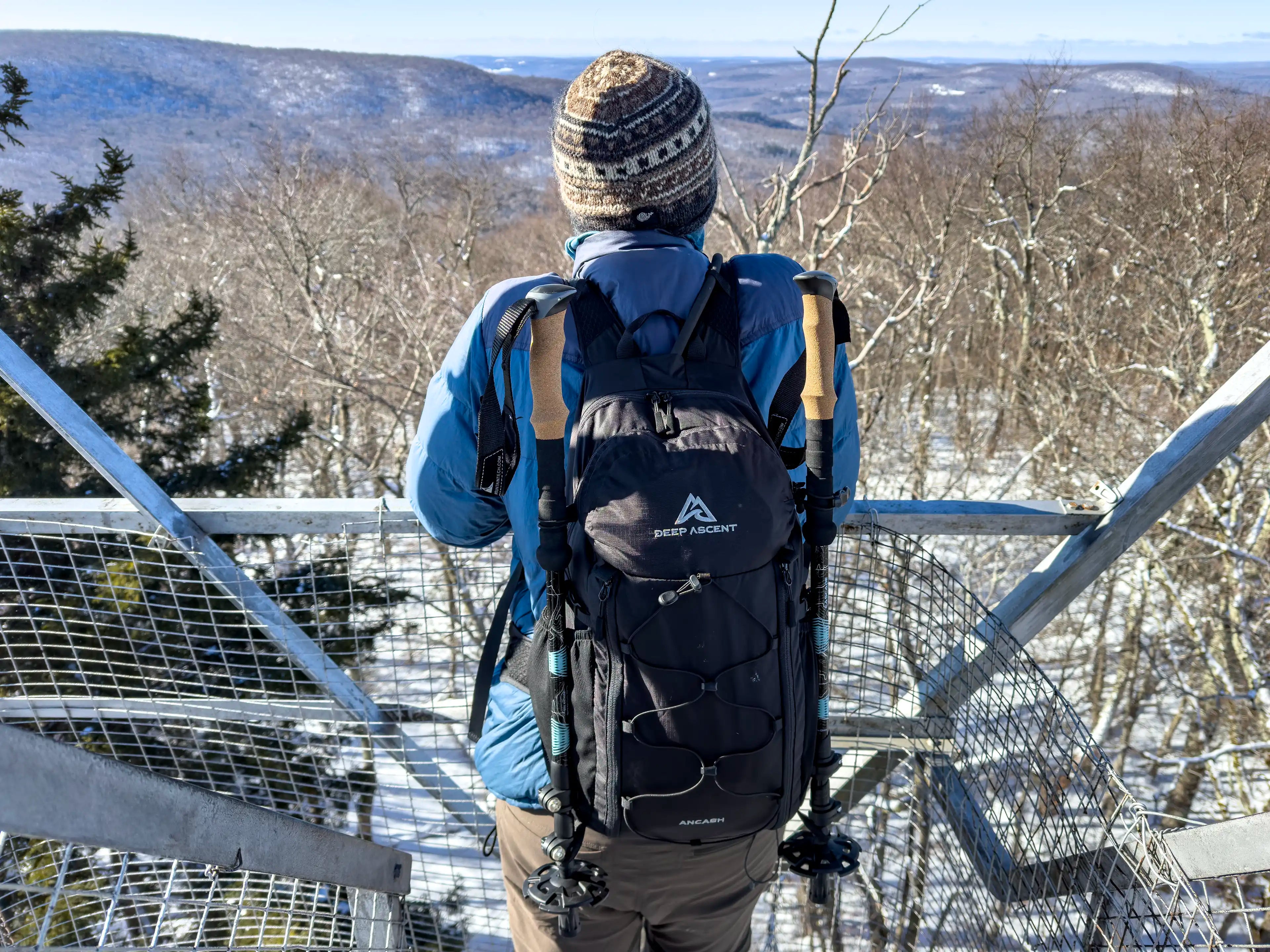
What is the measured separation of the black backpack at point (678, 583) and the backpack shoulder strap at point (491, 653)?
21 centimetres

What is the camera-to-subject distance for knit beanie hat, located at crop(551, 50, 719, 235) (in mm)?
1499

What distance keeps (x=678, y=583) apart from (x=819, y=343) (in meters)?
0.47

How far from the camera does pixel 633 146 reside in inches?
58.8

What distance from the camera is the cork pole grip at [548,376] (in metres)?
1.34

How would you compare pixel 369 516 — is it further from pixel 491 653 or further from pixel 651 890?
pixel 651 890

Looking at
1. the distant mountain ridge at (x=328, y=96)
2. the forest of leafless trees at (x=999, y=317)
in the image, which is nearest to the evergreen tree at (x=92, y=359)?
the forest of leafless trees at (x=999, y=317)

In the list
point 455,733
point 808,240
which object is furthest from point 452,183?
point 455,733

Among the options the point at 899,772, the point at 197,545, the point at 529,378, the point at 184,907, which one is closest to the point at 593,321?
the point at 529,378

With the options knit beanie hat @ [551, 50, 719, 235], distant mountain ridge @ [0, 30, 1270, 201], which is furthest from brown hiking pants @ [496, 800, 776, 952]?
distant mountain ridge @ [0, 30, 1270, 201]

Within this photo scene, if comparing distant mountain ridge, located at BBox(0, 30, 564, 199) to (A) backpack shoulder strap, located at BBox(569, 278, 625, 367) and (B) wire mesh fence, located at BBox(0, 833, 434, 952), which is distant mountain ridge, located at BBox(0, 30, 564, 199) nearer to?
(B) wire mesh fence, located at BBox(0, 833, 434, 952)

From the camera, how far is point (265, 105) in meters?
119

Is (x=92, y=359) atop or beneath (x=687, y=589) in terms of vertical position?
beneath

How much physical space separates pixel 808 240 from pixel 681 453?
17.4m

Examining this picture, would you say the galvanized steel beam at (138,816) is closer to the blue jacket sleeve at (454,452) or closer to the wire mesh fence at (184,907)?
the wire mesh fence at (184,907)
